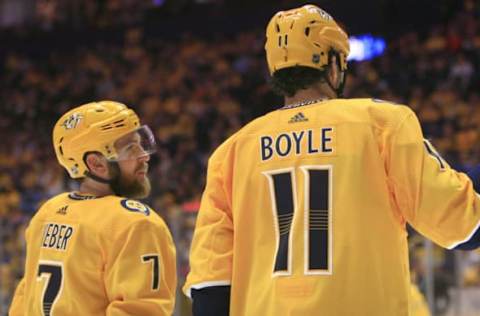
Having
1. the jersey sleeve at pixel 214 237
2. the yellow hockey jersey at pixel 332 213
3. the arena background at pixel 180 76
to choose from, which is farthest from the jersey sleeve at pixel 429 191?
the arena background at pixel 180 76

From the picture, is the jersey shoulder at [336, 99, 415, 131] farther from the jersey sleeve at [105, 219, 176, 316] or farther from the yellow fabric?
the jersey sleeve at [105, 219, 176, 316]

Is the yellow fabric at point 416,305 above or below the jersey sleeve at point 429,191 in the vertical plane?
below

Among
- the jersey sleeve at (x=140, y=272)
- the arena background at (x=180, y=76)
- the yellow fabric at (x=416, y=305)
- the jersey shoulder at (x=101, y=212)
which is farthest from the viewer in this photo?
the arena background at (x=180, y=76)

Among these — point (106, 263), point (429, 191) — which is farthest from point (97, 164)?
point (429, 191)

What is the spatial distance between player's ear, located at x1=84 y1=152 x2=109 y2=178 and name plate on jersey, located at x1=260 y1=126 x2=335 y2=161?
102 centimetres

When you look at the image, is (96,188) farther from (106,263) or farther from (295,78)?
(295,78)

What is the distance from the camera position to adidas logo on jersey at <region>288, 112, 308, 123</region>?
9.15 feet

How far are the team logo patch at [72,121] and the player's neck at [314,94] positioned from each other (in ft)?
3.83

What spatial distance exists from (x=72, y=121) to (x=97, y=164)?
0.21 metres

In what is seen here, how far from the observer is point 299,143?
9.04ft

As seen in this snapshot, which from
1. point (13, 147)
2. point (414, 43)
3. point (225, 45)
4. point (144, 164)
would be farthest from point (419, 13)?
point (144, 164)

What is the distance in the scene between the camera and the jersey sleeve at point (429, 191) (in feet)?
8.29

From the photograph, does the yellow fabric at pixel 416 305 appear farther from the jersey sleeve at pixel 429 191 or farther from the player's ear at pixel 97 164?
the player's ear at pixel 97 164

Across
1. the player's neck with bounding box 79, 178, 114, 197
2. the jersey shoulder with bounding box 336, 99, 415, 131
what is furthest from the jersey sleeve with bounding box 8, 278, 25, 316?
the jersey shoulder with bounding box 336, 99, 415, 131
